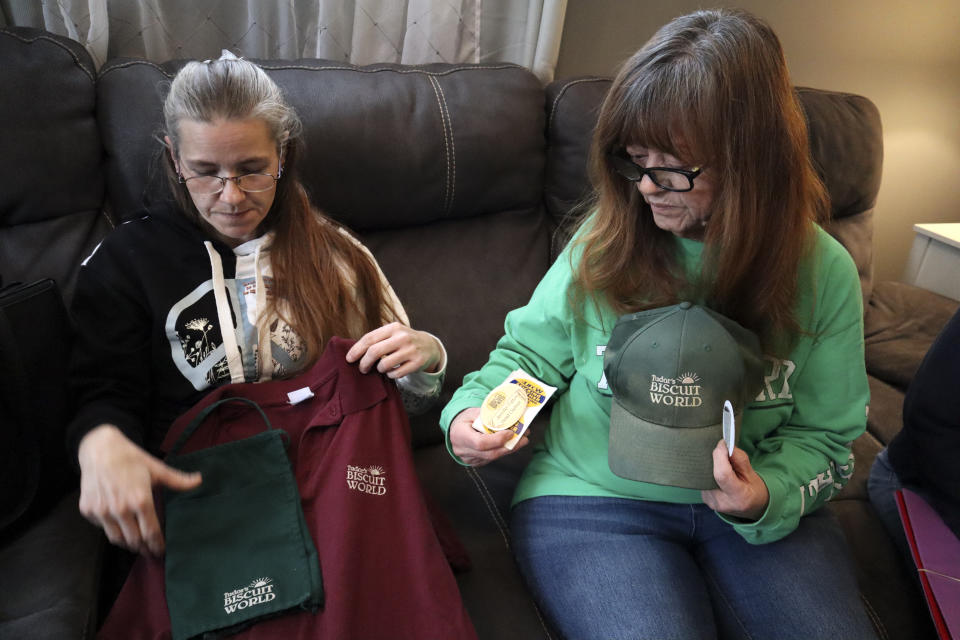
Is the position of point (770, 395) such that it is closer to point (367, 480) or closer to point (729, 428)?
point (729, 428)

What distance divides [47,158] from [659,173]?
1119 mm

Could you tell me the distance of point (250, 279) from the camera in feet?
4.11

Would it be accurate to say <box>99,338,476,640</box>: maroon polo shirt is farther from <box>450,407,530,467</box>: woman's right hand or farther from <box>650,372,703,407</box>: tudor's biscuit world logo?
<box>650,372,703,407</box>: tudor's biscuit world logo

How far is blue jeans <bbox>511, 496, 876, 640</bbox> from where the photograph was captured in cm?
103

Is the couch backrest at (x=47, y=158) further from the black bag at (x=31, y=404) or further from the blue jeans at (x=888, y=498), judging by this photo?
the blue jeans at (x=888, y=498)

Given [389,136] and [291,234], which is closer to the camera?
[291,234]

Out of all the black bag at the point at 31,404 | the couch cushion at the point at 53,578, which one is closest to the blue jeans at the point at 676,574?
the couch cushion at the point at 53,578

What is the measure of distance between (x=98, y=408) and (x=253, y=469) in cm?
27

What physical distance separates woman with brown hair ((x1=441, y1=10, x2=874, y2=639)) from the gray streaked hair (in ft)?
1.79

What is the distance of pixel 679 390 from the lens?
0.97 m

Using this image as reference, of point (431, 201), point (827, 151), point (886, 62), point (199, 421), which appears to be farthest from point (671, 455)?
point (886, 62)

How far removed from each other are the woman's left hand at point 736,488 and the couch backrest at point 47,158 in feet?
4.07

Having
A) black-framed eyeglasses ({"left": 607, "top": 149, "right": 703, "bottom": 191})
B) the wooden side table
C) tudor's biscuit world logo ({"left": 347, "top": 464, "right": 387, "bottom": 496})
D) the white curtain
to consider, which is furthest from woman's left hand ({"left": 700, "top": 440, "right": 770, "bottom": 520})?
the wooden side table

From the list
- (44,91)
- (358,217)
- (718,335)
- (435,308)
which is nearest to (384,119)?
(358,217)
